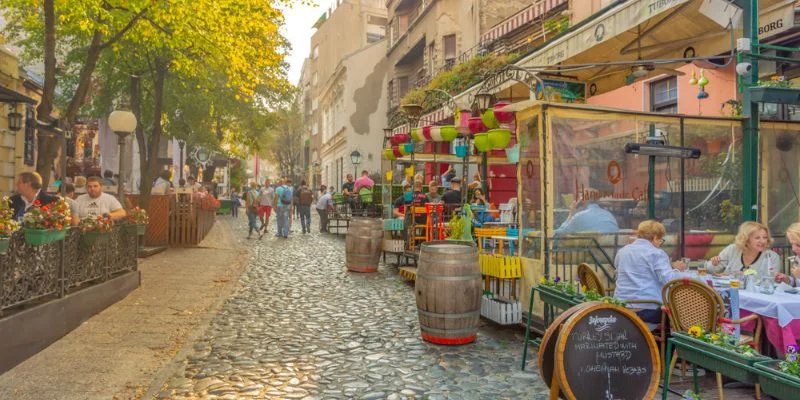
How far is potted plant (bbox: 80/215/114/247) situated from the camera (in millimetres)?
6969

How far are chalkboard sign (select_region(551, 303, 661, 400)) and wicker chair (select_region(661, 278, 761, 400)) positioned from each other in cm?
68

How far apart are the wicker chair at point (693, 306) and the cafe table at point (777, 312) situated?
0.21m

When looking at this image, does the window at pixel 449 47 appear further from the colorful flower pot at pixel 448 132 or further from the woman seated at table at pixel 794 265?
the woman seated at table at pixel 794 265

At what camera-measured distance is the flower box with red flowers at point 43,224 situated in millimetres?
5461

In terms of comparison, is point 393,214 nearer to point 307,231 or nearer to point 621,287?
point 621,287

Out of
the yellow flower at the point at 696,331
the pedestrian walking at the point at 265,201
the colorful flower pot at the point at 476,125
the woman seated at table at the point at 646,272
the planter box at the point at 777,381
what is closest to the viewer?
the planter box at the point at 777,381

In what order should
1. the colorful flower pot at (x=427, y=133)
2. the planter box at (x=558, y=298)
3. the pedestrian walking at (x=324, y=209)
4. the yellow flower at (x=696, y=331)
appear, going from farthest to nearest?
the pedestrian walking at (x=324, y=209) → the colorful flower pot at (x=427, y=133) → the planter box at (x=558, y=298) → the yellow flower at (x=696, y=331)

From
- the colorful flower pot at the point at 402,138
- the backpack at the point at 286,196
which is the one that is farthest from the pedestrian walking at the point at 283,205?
the colorful flower pot at the point at 402,138

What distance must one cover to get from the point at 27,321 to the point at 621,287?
18.2 ft

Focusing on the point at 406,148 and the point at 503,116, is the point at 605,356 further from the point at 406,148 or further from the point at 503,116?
the point at 406,148

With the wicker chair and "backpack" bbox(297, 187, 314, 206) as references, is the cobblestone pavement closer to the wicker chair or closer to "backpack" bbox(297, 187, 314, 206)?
the wicker chair

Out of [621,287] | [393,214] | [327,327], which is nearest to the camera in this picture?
[621,287]

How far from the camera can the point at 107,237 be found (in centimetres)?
748

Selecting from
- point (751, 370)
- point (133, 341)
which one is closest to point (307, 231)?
point (133, 341)
